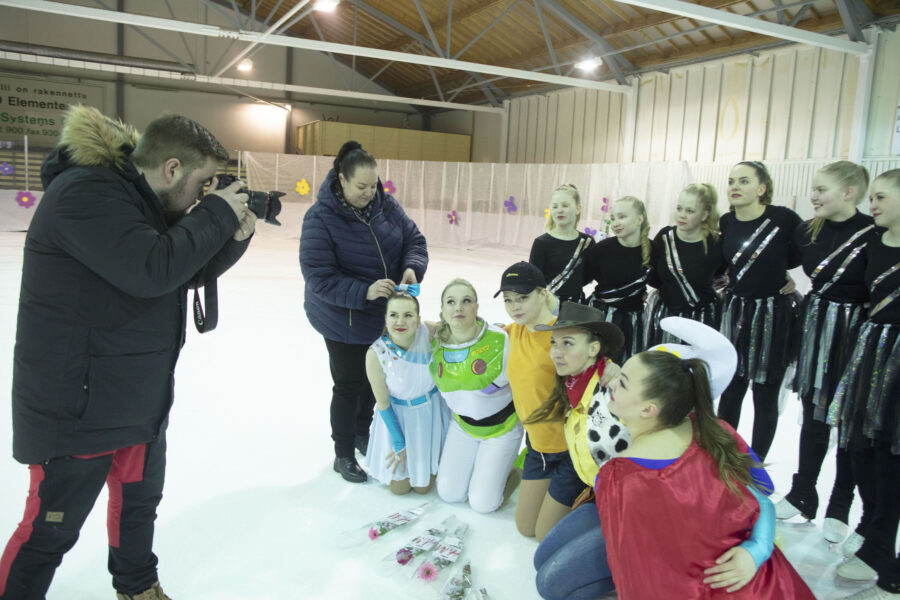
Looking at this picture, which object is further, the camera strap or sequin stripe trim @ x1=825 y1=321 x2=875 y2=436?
sequin stripe trim @ x1=825 y1=321 x2=875 y2=436

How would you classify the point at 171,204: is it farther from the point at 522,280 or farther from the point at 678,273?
the point at 678,273

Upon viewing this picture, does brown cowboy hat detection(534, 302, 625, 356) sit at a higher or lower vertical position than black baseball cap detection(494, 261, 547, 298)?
lower

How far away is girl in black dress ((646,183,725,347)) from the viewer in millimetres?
2447

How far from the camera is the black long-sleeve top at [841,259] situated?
6.66ft

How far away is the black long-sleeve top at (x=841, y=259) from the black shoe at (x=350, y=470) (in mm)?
1828

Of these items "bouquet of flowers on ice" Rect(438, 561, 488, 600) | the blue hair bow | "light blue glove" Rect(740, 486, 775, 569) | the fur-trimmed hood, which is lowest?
"bouquet of flowers on ice" Rect(438, 561, 488, 600)

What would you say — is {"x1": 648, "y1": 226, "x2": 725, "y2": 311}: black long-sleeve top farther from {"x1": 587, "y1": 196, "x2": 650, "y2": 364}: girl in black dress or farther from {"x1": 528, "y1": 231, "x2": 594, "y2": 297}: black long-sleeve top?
{"x1": 528, "y1": 231, "x2": 594, "y2": 297}: black long-sleeve top

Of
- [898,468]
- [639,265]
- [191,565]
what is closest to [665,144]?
[639,265]

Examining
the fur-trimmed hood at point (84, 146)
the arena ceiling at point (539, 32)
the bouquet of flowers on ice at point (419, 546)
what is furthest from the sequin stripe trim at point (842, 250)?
the arena ceiling at point (539, 32)

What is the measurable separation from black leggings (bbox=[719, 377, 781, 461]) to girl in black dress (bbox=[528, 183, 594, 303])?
71 centimetres

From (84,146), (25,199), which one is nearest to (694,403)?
(84,146)

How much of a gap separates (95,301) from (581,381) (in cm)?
138

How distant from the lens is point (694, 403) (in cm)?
151

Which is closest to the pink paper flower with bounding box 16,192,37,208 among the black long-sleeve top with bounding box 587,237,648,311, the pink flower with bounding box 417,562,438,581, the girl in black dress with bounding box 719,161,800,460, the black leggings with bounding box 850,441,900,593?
the black long-sleeve top with bounding box 587,237,648,311
